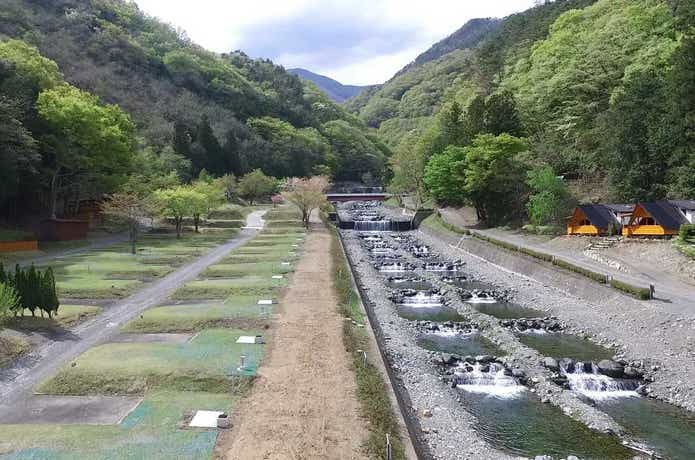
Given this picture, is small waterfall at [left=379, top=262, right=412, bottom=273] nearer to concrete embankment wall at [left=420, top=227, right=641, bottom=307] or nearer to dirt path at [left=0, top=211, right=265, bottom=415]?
concrete embankment wall at [left=420, top=227, right=641, bottom=307]

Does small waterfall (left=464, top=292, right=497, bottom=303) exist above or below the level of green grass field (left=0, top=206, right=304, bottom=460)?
below

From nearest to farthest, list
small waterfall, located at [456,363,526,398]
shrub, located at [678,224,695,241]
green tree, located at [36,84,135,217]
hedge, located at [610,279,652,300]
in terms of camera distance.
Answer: small waterfall, located at [456,363,526,398] → hedge, located at [610,279,652,300] → shrub, located at [678,224,695,241] → green tree, located at [36,84,135,217]

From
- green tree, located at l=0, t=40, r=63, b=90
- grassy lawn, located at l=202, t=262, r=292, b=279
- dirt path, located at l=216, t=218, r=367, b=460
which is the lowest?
dirt path, located at l=216, t=218, r=367, b=460

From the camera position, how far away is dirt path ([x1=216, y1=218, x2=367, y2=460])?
10.6 metres

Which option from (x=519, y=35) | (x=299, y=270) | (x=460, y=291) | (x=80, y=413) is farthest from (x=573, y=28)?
(x=80, y=413)

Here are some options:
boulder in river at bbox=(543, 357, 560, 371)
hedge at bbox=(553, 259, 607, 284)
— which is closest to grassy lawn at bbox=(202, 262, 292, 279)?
hedge at bbox=(553, 259, 607, 284)

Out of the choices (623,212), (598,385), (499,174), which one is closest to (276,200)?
(499,174)

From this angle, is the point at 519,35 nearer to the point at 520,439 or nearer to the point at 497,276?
the point at 497,276

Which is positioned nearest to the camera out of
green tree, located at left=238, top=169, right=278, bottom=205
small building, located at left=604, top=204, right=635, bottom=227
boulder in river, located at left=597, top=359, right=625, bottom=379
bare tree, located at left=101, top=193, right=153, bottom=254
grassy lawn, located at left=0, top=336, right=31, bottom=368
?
grassy lawn, located at left=0, top=336, right=31, bottom=368

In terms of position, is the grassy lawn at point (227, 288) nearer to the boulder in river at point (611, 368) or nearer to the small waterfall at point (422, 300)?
the small waterfall at point (422, 300)

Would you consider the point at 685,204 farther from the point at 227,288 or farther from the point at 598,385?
the point at 227,288

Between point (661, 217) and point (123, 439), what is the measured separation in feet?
104

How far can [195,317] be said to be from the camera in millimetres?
20656

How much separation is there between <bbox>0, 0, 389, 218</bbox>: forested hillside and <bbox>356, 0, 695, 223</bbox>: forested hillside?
3504 cm
